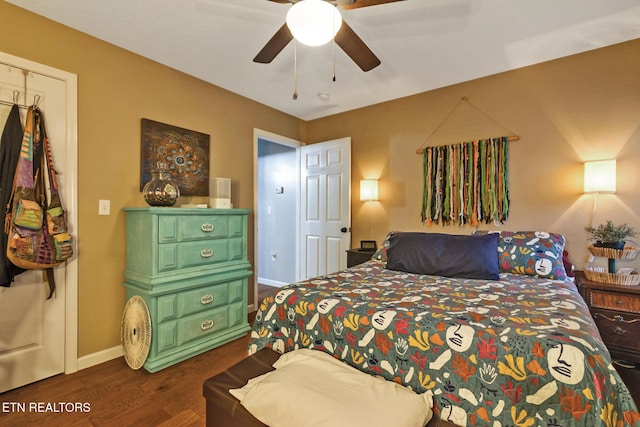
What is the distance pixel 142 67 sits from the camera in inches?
98.8

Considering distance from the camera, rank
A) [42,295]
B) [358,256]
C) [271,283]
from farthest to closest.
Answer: [271,283] → [358,256] → [42,295]

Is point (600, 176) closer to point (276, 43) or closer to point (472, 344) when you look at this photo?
point (472, 344)

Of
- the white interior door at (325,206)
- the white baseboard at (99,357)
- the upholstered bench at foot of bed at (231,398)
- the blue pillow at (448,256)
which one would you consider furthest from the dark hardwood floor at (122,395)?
the white interior door at (325,206)

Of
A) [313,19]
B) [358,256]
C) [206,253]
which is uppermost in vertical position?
[313,19]

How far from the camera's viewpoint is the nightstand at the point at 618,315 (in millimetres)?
2002

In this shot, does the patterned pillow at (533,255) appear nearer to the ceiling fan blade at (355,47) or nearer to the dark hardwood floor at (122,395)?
the dark hardwood floor at (122,395)

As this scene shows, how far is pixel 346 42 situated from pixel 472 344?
1.71m

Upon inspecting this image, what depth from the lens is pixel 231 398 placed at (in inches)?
45.9

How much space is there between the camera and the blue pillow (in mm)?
2121

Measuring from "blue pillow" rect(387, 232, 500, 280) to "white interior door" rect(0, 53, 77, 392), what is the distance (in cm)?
247

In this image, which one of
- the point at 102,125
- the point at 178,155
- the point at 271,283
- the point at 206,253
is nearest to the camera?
the point at 102,125

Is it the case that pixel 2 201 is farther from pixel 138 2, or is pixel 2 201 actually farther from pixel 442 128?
pixel 442 128

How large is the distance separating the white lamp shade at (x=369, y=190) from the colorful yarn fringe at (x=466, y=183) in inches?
21.6

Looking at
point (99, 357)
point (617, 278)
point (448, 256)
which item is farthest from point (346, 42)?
point (99, 357)
